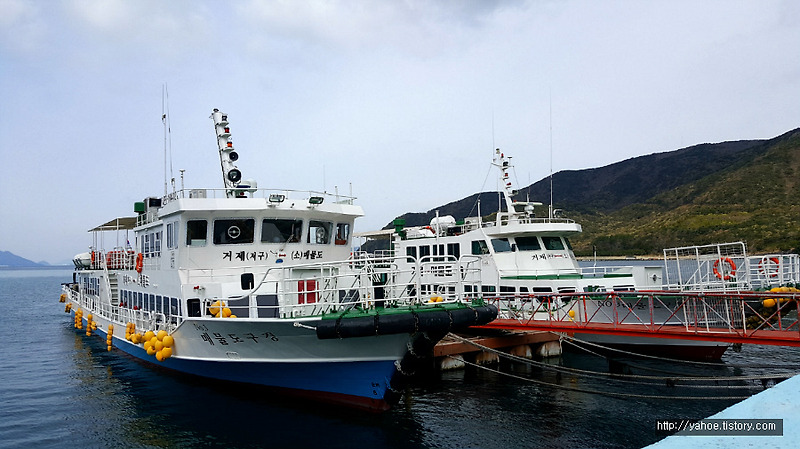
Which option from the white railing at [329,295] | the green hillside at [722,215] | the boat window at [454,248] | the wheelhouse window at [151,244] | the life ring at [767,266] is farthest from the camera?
the green hillside at [722,215]

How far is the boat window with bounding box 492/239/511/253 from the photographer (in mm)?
22516

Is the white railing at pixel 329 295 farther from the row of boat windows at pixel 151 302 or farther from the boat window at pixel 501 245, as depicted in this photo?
the boat window at pixel 501 245

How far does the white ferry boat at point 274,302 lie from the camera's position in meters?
11.5

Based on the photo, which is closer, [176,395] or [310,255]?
[176,395]

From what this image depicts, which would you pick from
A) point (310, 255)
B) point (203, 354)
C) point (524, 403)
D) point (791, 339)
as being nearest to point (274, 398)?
point (203, 354)

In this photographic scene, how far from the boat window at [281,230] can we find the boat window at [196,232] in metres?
1.59

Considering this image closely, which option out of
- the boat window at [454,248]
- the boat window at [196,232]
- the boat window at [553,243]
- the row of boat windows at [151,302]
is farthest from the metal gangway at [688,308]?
the row of boat windows at [151,302]

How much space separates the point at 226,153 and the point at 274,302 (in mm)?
7430

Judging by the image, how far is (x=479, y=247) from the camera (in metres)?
23.1

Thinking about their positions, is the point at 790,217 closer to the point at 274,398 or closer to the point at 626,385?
the point at 626,385

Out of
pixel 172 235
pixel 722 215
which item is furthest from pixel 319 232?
pixel 722 215

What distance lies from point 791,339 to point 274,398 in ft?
40.2

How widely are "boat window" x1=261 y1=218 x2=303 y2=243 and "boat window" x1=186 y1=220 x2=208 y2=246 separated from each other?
1594 mm

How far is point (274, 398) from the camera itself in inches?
531
